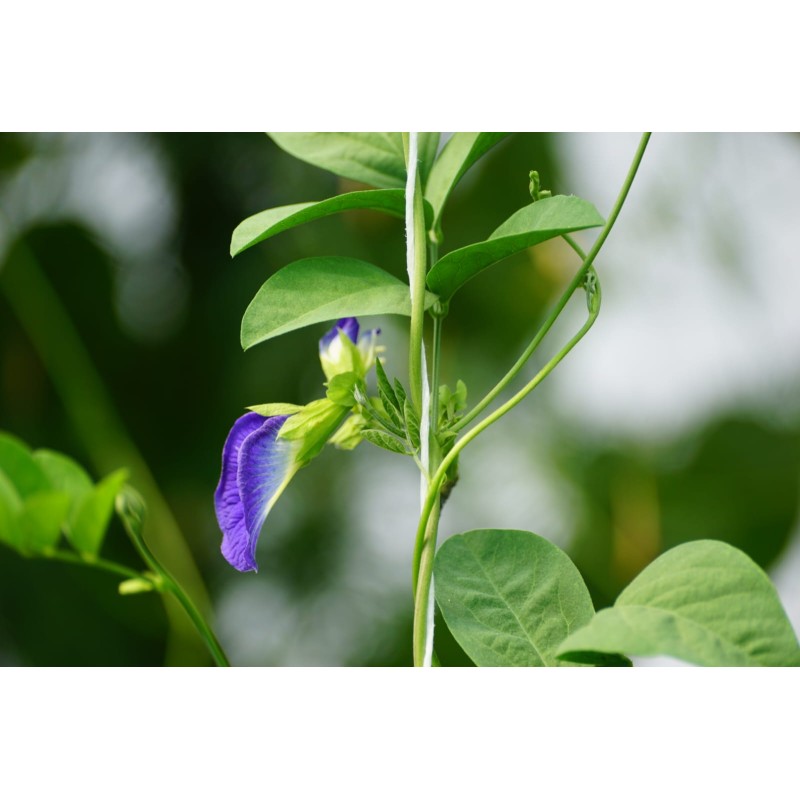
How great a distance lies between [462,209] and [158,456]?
0.44m

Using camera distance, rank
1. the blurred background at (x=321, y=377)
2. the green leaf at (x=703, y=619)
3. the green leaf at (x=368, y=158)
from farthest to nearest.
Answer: the blurred background at (x=321, y=377), the green leaf at (x=368, y=158), the green leaf at (x=703, y=619)

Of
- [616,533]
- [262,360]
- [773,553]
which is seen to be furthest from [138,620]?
[773,553]

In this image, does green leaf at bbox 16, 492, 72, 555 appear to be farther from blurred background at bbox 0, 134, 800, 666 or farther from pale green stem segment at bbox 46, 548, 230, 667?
blurred background at bbox 0, 134, 800, 666

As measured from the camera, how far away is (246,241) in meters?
0.24

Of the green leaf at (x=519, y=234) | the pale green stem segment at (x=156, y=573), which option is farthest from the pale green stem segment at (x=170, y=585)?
the green leaf at (x=519, y=234)

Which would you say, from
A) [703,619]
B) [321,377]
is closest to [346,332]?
[703,619]

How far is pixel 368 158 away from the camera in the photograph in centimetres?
28

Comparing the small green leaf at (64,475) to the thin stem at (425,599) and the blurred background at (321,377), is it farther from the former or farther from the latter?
the blurred background at (321,377)

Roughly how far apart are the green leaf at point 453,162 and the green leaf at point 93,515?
13 cm

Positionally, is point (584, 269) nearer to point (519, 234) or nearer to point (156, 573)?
point (519, 234)

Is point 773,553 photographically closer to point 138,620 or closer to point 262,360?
point 262,360

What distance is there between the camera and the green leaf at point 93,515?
175 millimetres

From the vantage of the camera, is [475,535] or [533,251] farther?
[533,251]

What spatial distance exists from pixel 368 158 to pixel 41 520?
16 centimetres
